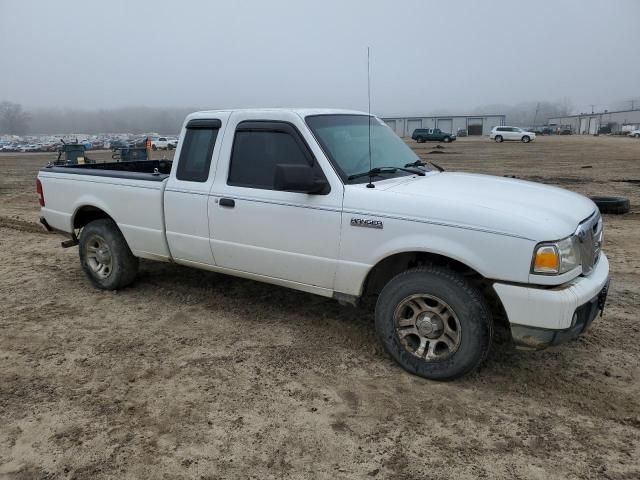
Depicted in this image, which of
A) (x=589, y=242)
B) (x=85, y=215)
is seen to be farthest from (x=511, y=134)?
(x=589, y=242)

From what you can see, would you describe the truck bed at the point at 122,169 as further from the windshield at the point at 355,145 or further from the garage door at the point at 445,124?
the garage door at the point at 445,124

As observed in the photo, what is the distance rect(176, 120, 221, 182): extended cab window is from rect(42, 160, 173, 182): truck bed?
0.30 meters

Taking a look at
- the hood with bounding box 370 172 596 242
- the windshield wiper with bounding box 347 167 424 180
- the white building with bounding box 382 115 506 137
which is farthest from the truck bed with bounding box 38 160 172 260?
the white building with bounding box 382 115 506 137

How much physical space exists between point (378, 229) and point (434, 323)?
769mm

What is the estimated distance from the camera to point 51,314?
524 centimetres

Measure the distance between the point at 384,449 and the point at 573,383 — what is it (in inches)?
62.7

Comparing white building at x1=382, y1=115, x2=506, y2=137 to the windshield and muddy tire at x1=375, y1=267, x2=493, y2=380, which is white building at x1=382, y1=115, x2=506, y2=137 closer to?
the windshield

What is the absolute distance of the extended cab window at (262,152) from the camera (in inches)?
170

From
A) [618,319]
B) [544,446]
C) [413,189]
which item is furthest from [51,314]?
[618,319]

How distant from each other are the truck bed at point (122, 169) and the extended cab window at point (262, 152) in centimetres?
94

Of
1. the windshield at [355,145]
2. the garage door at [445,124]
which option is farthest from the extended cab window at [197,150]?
the garage door at [445,124]

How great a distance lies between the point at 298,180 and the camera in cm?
384

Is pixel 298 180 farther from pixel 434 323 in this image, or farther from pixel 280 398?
pixel 280 398

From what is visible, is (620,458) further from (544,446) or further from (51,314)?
(51,314)
